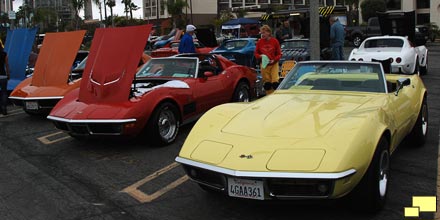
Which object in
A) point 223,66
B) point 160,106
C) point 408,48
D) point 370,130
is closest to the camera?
point 370,130

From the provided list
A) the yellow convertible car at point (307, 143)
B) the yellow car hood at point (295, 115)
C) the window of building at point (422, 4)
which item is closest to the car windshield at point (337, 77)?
the yellow convertible car at point (307, 143)

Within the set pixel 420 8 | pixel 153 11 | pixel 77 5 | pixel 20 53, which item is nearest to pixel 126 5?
pixel 153 11

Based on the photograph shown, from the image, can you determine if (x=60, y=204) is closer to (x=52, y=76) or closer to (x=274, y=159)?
(x=274, y=159)

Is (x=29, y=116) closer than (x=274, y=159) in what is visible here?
No

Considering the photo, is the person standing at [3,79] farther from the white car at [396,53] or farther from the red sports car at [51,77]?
the white car at [396,53]

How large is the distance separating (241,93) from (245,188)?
5.35m

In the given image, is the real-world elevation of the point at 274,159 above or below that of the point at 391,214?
above

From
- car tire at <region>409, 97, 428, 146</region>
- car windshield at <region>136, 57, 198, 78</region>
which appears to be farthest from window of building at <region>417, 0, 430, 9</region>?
car tire at <region>409, 97, 428, 146</region>

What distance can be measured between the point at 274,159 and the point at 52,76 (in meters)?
6.81

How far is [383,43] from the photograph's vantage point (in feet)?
42.3

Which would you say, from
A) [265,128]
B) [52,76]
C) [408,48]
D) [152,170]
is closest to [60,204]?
[152,170]

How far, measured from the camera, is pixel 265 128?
13.0 feet

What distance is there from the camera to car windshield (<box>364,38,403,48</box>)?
12664 millimetres

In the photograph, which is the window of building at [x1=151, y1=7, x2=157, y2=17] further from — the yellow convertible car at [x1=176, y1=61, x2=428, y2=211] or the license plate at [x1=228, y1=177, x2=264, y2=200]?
the license plate at [x1=228, y1=177, x2=264, y2=200]
